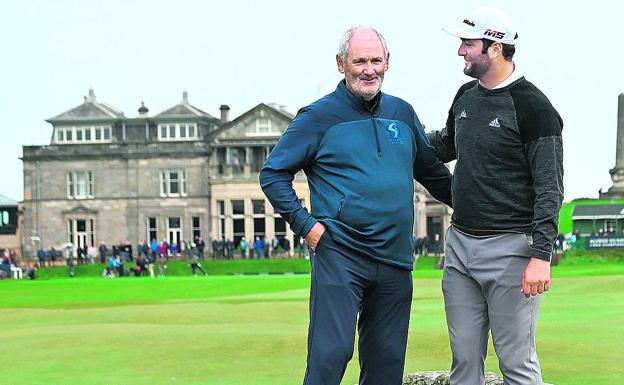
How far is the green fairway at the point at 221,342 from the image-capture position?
11.8 metres

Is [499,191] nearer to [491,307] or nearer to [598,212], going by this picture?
[491,307]

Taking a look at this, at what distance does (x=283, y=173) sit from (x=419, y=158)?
896 millimetres

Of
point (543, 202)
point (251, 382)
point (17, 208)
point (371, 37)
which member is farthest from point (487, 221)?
point (17, 208)

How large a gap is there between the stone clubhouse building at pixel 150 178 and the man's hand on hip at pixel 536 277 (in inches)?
3342

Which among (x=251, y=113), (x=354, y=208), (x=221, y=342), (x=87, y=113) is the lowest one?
(x=221, y=342)

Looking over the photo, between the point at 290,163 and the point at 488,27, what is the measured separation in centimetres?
138

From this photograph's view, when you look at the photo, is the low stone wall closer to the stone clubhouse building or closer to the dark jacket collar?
the dark jacket collar

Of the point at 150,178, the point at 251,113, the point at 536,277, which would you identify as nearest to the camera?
the point at 536,277

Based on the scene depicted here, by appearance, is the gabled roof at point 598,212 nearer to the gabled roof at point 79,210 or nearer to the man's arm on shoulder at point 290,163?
the gabled roof at point 79,210

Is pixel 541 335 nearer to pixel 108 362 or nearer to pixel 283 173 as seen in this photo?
pixel 108 362

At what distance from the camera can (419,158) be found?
7.14m

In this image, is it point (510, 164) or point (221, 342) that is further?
point (221, 342)

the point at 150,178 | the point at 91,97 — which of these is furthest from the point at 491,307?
the point at 91,97

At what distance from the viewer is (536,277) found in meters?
6.44
